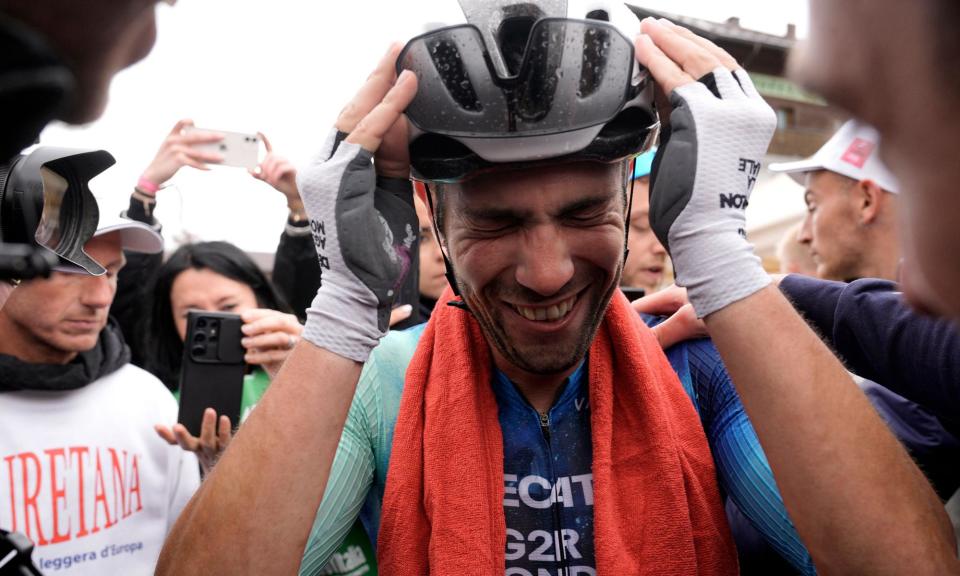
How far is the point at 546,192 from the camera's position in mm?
2016

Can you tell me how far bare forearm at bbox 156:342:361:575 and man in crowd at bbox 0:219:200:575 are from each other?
110cm

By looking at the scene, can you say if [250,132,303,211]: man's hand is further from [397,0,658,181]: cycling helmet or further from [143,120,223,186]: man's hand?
[397,0,658,181]: cycling helmet

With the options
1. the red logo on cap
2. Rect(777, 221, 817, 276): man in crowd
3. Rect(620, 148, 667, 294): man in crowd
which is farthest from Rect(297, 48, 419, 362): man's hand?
Rect(777, 221, 817, 276): man in crowd

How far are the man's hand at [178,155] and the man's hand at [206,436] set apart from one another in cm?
166

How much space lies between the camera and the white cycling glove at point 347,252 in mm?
1904

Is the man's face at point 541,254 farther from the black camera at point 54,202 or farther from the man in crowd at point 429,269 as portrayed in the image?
the man in crowd at point 429,269

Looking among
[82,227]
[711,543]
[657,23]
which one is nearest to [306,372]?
[82,227]

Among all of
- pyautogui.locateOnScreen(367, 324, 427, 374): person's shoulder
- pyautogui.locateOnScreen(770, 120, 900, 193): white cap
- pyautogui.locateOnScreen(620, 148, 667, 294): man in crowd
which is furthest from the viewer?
pyautogui.locateOnScreen(620, 148, 667, 294): man in crowd

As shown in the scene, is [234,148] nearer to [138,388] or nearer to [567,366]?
[138,388]

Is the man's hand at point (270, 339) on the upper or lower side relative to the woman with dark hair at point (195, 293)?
upper

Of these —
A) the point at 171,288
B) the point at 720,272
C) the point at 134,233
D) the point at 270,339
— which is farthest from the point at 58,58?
the point at 171,288

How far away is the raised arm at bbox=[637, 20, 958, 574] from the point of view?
160 centimetres

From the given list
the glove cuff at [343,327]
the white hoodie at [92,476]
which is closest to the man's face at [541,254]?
the glove cuff at [343,327]

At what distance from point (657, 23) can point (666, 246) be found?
58 centimetres
